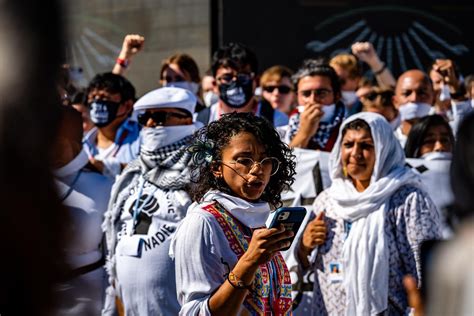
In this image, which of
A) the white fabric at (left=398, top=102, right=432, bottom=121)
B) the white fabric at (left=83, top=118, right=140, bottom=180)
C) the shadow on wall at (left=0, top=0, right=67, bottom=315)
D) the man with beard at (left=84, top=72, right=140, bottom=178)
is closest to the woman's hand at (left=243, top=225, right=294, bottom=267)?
the shadow on wall at (left=0, top=0, right=67, bottom=315)

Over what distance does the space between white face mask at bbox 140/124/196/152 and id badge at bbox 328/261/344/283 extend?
1.25 metres

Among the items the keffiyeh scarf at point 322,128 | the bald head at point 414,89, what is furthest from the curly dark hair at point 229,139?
the bald head at point 414,89

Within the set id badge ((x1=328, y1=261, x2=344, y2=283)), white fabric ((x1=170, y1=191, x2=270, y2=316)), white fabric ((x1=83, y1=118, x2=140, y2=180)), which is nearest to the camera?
white fabric ((x1=170, y1=191, x2=270, y2=316))

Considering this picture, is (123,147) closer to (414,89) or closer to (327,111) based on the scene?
(327,111)

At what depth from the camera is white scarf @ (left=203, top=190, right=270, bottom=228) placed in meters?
4.04

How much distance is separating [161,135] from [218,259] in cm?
226

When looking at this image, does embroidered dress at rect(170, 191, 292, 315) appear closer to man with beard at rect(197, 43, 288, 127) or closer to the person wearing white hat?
the person wearing white hat

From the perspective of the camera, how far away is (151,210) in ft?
18.9

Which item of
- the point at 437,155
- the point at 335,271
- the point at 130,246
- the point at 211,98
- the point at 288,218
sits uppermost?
the point at 211,98

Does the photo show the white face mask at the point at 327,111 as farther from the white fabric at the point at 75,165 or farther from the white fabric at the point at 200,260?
the white fabric at the point at 200,260

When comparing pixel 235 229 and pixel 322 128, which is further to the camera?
pixel 322 128

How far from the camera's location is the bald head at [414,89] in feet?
26.4

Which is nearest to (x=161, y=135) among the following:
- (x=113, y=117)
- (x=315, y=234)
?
(x=315, y=234)

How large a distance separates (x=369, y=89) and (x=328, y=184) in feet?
6.11
